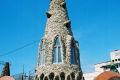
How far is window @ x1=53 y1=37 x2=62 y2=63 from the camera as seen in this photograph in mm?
22647

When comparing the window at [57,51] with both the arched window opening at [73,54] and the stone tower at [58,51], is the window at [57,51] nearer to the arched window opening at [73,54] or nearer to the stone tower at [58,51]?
the stone tower at [58,51]

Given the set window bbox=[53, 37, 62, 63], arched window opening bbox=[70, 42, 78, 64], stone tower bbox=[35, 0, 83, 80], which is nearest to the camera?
stone tower bbox=[35, 0, 83, 80]

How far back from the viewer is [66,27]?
23922mm

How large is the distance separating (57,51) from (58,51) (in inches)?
3.3

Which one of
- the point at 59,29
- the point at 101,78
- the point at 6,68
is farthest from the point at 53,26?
the point at 6,68

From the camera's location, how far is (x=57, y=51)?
22.8 metres

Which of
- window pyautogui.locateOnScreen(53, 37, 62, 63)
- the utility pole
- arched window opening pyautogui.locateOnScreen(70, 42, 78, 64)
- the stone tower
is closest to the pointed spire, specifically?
the stone tower

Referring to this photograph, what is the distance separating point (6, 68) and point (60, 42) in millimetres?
19250

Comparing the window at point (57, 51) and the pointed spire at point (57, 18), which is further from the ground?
the pointed spire at point (57, 18)

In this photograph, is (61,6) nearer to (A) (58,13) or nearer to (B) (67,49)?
(A) (58,13)

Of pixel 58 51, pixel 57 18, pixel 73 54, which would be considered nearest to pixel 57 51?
pixel 58 51

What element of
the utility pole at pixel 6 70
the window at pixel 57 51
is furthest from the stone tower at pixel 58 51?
the utility pole at pixel 6 70

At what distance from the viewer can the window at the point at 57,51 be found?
22647 millimetres

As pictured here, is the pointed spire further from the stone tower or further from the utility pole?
the utility pole
